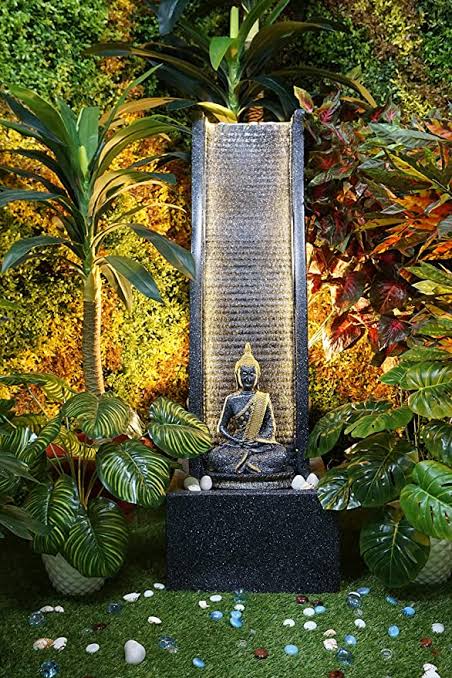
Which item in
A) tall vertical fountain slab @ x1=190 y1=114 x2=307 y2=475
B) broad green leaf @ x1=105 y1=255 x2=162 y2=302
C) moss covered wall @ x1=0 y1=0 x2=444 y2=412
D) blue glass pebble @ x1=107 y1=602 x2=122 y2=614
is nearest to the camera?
blue glass pebble @ x1=107 y1=602 x2=122 y2=614

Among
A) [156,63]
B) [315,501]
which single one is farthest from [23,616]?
[156,63]

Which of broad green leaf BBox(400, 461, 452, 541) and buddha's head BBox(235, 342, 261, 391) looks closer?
broad green leaf BBox(400, 461, 452, 541)

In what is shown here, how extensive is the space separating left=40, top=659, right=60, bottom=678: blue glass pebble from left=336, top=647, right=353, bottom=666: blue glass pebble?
791 mm

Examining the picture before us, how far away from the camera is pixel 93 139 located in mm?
2928

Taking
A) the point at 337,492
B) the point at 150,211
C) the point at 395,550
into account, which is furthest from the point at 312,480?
the point at 150,211

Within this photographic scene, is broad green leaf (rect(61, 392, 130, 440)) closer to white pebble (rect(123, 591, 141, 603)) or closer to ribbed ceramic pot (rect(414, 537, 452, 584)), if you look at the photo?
white pebble (rect(123, 591, 141, 603))

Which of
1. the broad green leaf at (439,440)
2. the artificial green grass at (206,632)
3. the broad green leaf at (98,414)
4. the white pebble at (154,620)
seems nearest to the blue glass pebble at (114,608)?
the artificial green grass at (206,632)

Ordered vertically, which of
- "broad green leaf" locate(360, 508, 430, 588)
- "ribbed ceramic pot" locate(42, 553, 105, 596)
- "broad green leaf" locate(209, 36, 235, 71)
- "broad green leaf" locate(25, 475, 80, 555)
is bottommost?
"ribbed ceramic pot" locate(42, 553, 105, 596)

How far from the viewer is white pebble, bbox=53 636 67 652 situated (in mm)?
2156

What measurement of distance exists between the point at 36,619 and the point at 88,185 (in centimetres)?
165

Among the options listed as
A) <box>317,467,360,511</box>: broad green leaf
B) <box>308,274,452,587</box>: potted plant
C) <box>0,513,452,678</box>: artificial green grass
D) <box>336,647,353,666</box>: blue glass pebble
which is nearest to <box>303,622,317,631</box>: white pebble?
<box>0,513,452,678</box>: artificial green grass

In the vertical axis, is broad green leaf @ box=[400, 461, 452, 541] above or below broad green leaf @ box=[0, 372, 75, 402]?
below

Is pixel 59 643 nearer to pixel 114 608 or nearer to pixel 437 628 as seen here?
pixel 114 608

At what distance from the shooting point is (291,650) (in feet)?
7.02
